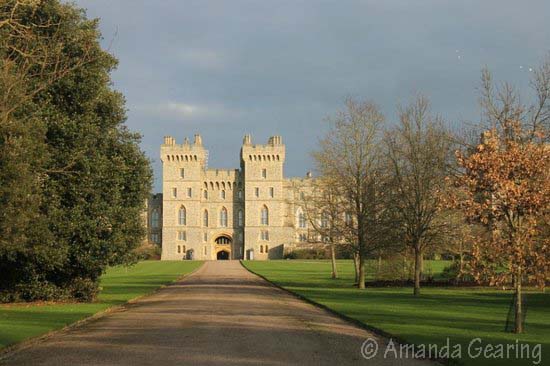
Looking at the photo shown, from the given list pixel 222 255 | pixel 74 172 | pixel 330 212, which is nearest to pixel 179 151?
Result: pixel 222 255

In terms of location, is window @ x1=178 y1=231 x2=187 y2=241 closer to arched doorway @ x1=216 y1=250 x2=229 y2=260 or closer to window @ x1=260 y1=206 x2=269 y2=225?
arched doorway @ x1=216 y1=250 x2=229 y2=260

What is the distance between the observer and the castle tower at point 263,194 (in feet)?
316

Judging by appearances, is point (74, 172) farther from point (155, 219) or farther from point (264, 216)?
point (155, 219)

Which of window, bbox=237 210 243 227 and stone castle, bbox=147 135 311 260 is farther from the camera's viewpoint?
window, bbox=237 210 243 227

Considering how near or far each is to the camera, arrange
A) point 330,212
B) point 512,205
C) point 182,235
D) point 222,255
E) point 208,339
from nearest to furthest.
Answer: point 208,339, point 512,205, point 330,212, point 182,235, point 222,255

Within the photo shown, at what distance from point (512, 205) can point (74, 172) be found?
14564mm

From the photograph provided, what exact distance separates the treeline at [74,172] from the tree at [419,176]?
1197 cm

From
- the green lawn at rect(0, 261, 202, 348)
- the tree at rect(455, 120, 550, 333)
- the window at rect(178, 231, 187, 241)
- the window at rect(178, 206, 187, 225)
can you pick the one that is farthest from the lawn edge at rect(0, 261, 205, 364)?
the window at rect(178, 206, 187, 225)

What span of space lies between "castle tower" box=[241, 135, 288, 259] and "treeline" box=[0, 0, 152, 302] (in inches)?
2790

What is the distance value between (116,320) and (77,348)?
5.58 meters

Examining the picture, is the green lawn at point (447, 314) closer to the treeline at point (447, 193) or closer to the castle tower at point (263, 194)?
the treeline at point (447, 193)

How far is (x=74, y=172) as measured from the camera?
22.6 m

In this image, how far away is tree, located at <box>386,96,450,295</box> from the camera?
96.0 feet

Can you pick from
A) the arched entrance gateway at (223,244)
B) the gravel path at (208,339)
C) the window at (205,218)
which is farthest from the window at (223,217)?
the gravel path at (208,339)
